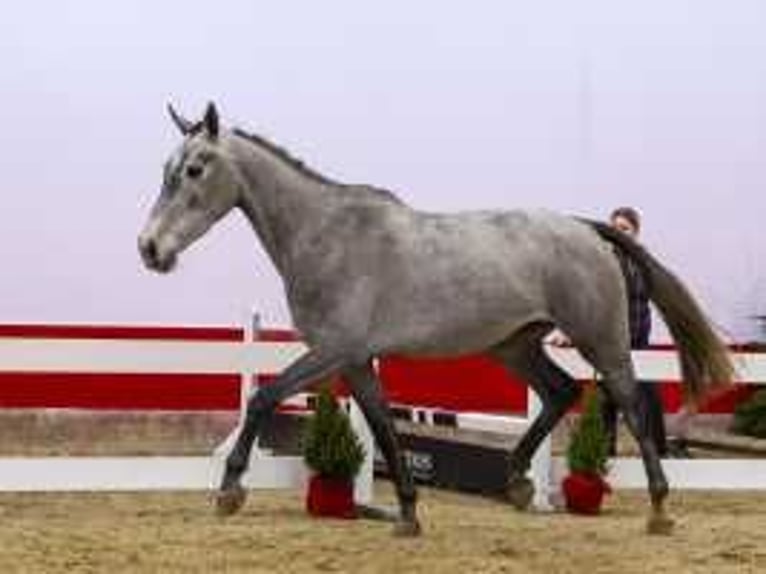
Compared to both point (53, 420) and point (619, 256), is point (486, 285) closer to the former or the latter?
point (619, 256)

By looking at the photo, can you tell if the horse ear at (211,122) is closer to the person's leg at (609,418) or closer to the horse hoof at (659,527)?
the horse hoof at (659,527)

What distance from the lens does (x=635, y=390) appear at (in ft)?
27.5

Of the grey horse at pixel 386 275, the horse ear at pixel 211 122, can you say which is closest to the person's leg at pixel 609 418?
the grey horse at pixel 386 275

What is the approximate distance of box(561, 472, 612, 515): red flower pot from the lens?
31.1 feet

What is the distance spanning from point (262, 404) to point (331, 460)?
5.02ft

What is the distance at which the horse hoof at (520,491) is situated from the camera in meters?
8.49

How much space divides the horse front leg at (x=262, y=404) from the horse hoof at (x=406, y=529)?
0.71 meters

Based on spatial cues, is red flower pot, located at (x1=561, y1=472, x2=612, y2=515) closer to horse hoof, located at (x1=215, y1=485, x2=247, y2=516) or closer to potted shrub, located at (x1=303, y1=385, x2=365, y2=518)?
potted shrub, located at (x1=303, y1=385, x2=365, y2=518)

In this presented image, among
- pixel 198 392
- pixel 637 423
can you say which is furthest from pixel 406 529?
pixel 198 392

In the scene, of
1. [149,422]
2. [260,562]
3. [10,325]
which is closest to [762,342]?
[149,422]

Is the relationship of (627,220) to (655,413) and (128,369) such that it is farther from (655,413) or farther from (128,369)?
(128,369)

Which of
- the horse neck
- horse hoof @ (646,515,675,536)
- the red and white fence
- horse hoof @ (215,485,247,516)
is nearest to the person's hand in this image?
the red and white fence

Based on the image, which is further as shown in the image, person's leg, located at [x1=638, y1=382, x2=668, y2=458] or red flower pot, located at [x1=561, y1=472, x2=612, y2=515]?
person's leg, located at [x1=638, y1=382, x2=668, y2=458]

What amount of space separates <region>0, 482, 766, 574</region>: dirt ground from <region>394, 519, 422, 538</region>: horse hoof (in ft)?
0.17
